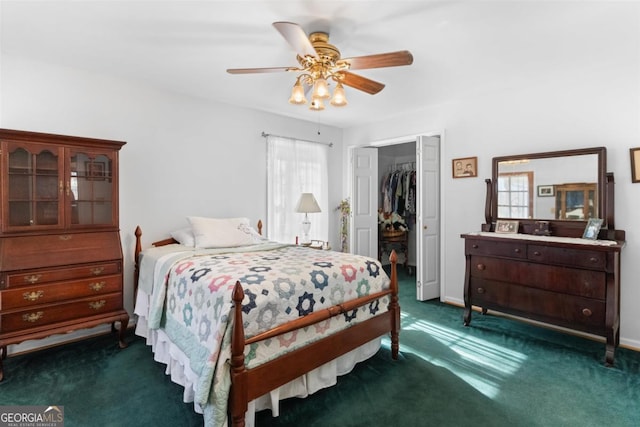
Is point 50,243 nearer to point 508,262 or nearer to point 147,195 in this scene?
Result: point 147,195

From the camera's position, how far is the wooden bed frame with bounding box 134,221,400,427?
1675mm

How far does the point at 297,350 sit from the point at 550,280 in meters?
2.40

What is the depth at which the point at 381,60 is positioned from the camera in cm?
213

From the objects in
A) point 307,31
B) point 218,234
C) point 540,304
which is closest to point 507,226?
point 540,304

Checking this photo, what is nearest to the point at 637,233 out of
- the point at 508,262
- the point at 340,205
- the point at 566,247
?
the point at 566,247

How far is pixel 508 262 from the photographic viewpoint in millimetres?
3129

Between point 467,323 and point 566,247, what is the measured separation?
1.22m

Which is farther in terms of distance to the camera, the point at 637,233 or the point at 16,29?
the point at 637,233

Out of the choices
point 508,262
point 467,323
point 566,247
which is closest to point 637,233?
point 566,247

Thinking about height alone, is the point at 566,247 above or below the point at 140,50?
below

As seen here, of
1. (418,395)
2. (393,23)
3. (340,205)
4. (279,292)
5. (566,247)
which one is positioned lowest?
(418,395)

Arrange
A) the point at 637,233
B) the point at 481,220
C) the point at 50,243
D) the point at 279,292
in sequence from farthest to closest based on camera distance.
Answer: the point at 481,220, the point at 637,233, the point at 50,243, the point at 279,292

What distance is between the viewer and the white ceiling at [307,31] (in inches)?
81.0

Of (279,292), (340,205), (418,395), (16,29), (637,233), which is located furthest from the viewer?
(340,205)
